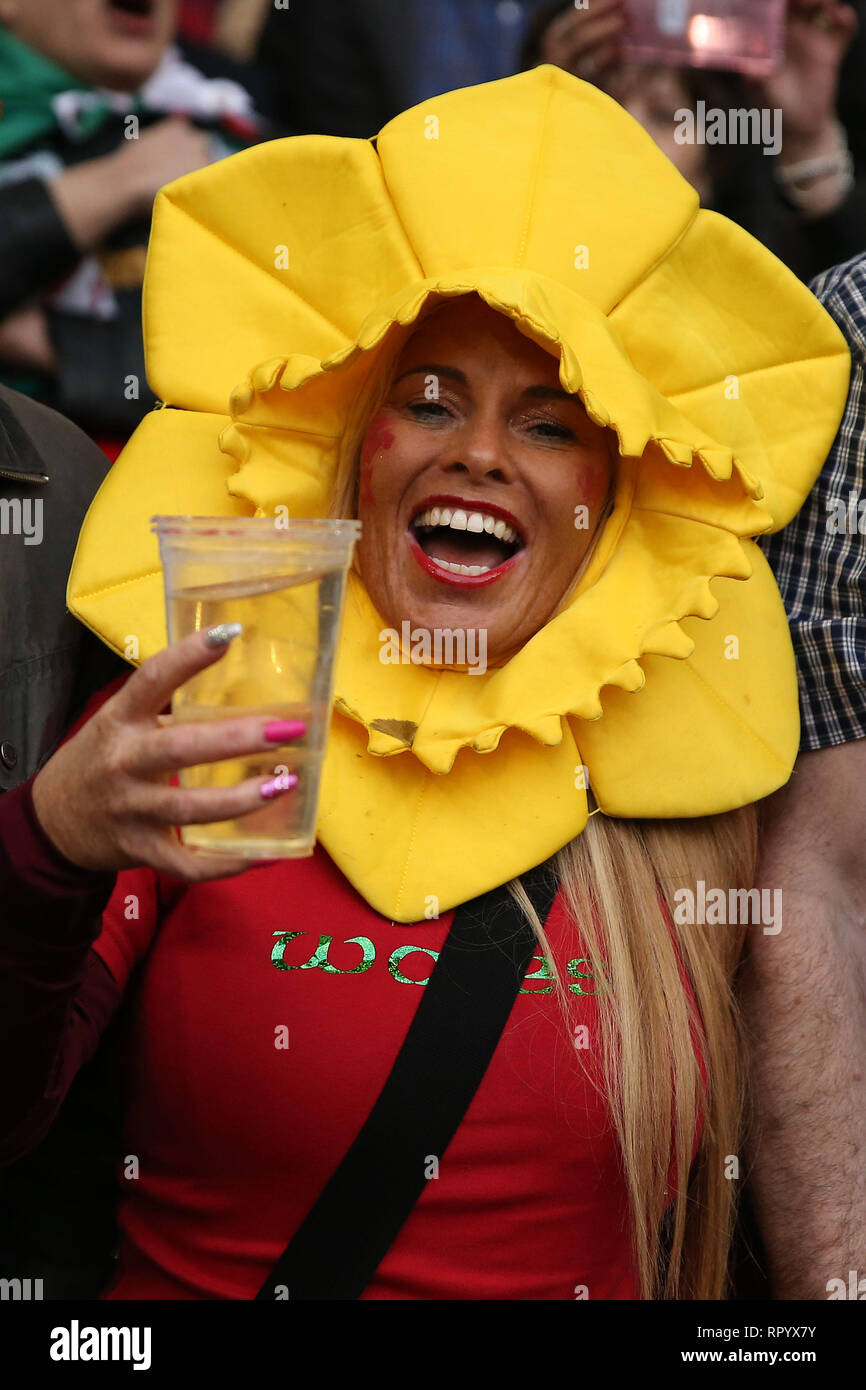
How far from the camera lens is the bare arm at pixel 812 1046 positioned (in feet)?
7.01

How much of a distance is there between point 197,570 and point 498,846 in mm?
744

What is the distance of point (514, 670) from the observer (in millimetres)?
1968

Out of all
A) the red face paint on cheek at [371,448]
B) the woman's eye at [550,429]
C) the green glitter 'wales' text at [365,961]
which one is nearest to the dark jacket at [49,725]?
the green glitter 'wales' text at [365,961]

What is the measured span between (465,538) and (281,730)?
2.78 feet

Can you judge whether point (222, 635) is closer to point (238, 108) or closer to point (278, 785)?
point (278, 785)

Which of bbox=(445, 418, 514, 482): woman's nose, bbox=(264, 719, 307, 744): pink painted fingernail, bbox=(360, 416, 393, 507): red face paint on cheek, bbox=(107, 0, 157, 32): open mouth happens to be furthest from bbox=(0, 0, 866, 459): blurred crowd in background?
bbox=(264, 719, 307, 744): pink painted fingernail

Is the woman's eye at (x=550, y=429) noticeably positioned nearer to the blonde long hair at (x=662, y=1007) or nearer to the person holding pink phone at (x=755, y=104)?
the blonde long hair at (x=662, y=1007)

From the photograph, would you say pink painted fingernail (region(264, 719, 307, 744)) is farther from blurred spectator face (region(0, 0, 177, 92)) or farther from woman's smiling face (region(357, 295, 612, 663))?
blurred spectator face (region(0, 0, 177, 92))

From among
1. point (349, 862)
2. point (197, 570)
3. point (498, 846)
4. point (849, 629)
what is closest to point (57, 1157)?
point (349, 862)

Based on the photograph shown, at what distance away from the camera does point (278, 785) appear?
51.9 inches

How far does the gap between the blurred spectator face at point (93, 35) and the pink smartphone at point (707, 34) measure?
0.91 meters

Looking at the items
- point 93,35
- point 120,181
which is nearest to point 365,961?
point 120,181

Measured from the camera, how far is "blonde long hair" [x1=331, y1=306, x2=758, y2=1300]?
6.35 ft
